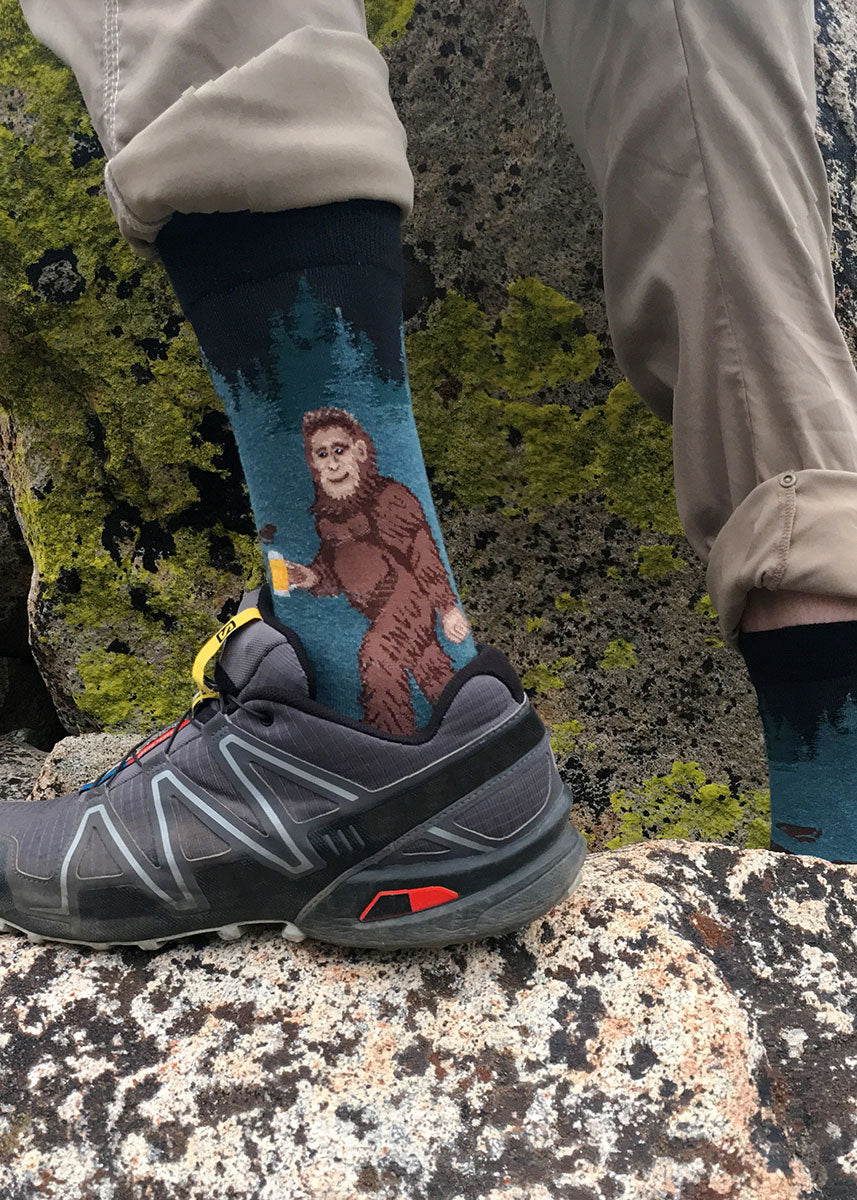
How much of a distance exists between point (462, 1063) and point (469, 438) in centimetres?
99

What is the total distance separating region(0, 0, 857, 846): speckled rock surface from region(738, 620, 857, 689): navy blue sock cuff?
0.62 meters

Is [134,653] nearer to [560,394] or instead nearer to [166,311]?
[166,311]

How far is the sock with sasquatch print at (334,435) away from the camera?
79 cm

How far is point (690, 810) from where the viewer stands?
1.61 m

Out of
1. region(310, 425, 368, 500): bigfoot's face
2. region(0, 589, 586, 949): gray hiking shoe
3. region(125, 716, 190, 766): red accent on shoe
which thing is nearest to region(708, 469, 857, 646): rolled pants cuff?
region(0, 589, 586, 949): gray hiking shoe

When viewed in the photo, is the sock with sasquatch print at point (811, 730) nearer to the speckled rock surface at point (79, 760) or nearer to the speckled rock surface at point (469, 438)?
the speckled rock surface at point (469, 438)

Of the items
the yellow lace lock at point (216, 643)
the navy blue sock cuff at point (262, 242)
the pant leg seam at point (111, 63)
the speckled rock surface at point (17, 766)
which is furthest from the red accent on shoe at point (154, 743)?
the speckled rock surface at point (17, 766)

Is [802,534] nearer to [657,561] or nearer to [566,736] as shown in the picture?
[657,561]

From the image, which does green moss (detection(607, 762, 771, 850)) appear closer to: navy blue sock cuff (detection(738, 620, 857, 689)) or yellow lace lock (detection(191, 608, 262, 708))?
navy blue sock cuff (detection(738, 620, 857, 689))

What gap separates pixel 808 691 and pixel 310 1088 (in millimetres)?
621

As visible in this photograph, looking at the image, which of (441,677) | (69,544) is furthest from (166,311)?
(441,677)

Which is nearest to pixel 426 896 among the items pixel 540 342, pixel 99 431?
pixel 540 342

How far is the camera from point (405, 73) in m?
1.38

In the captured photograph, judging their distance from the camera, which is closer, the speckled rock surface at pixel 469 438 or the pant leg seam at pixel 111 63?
the pant leg seam at pixel 111 63
